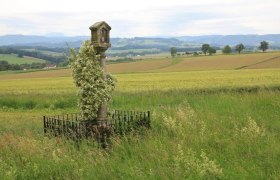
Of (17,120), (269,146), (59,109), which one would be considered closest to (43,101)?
(59,109)

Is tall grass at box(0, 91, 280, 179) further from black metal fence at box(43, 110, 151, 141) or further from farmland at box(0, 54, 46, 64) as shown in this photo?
farmland at box(0, 54, 46, 64)

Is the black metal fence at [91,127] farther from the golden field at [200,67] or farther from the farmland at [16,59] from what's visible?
the farmland at [16,59]

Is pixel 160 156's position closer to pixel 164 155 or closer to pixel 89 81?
pixel 164 155

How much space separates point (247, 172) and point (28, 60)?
11591 cm

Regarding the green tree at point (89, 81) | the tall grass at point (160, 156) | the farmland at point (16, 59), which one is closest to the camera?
the tall grass at point (160, 156)

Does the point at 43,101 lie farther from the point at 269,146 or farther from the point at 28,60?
the point at 28,60

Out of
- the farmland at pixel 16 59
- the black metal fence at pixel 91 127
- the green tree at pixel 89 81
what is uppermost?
the green tree at pixel 89 81

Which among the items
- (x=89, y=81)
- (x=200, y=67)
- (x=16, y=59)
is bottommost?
(x=16, y=59)

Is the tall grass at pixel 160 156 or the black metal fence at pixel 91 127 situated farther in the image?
the black metal fence at pixel 91 127

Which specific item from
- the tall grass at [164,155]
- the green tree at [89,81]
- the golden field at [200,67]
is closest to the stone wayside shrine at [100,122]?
the green tree at [89,81]

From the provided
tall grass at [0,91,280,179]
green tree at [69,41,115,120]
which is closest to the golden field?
green tree at [69,41,115,120]

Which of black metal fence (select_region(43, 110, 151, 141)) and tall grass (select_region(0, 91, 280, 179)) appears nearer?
tall grass (select_region(0, 91, 280, 179))

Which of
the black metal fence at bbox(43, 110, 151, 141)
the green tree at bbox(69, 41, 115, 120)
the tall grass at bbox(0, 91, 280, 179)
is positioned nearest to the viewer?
the tall grass at bbox(0, 91, 280, 179)

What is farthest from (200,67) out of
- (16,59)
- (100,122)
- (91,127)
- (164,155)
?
(16,59)
